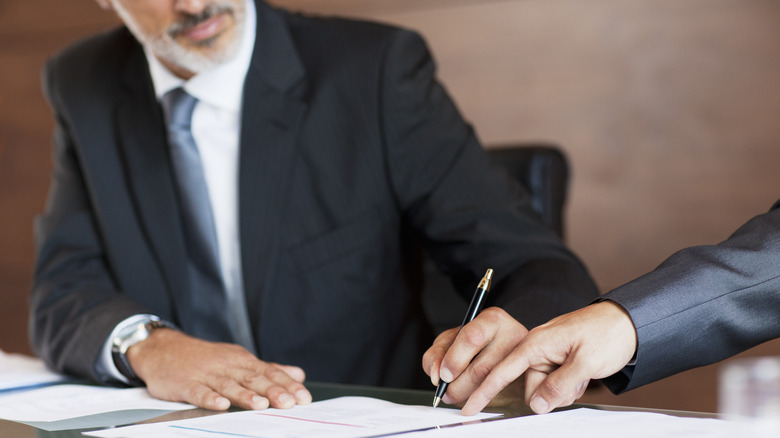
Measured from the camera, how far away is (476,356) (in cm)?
98

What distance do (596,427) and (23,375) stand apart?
104 cm

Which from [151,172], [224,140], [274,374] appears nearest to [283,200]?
[224,140]

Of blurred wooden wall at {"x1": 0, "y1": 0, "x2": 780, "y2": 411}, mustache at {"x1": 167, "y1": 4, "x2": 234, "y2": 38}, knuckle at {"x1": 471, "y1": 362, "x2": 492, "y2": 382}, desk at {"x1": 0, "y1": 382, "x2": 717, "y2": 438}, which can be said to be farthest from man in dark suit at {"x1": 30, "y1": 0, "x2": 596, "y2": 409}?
blurred wooden wall at {"x1": 0, "y1": 0, "x2": 780, "y2": 411}

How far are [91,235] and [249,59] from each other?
1.83 ft

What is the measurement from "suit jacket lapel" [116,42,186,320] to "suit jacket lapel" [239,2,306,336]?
183 millimetres

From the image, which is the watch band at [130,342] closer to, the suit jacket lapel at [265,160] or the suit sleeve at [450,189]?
the suit jacket lapel at [265,160]

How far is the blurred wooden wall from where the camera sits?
7.73 ft

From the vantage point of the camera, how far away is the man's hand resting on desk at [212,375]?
1.07m

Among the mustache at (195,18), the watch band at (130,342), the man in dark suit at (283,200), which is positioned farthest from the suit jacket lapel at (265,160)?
the watch band at (130,342)

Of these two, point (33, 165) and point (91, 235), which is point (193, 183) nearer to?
point (91, 235)

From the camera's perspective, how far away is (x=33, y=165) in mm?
3869

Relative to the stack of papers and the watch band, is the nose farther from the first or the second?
the stack of papers

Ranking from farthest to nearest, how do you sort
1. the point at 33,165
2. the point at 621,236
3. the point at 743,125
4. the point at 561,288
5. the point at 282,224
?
the point at 33,165
the point at 621,236
the point at 743,125
the point at 282,224
the point at 561,288

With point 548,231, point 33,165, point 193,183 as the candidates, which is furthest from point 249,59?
point 33,165
